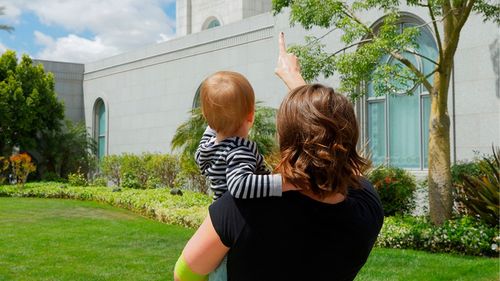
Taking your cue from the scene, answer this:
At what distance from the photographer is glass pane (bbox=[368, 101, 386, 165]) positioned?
14.0m

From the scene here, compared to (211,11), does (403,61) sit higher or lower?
lower

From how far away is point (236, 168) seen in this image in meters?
1.90

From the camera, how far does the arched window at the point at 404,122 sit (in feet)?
42.2

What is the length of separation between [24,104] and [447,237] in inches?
687

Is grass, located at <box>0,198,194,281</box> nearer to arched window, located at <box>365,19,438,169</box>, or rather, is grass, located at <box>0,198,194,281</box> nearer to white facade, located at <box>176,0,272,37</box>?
arched window, located at <box>365,19,438,169</box>

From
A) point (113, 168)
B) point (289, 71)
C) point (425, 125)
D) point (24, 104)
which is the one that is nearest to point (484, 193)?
point (425, 125)

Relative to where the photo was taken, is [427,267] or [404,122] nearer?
[427,267]

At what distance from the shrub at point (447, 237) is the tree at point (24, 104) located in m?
16.3

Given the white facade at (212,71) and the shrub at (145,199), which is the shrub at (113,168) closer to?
the white facade at (212,71)

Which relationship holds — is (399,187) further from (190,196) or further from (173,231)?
(190,196)

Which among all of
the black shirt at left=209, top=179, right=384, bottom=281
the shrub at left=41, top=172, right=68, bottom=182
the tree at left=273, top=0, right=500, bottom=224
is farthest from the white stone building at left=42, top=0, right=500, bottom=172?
the black shirt at left=209, top=179, right=384, bottom=281

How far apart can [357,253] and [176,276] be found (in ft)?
1.82

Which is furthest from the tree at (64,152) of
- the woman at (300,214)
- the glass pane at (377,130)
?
the woman at (300,214)

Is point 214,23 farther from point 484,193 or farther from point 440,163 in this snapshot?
point 484,193
